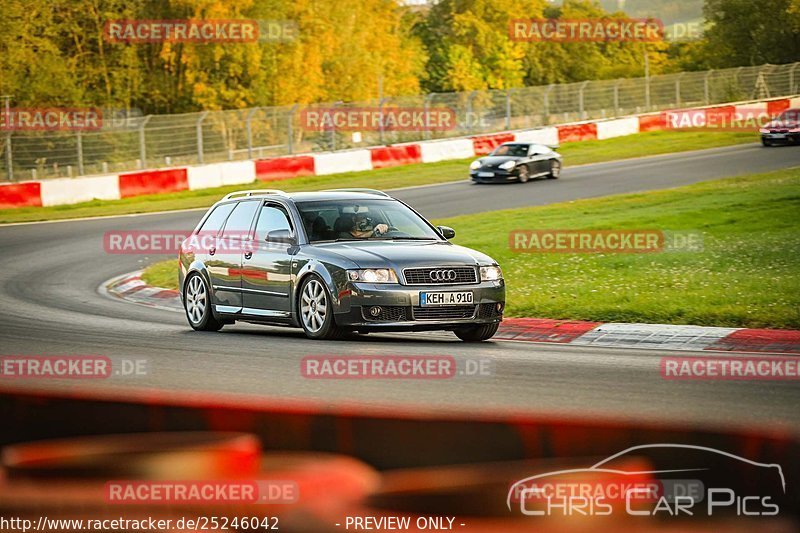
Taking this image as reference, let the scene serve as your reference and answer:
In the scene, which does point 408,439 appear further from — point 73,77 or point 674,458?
point 73,77

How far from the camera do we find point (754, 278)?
15.2m

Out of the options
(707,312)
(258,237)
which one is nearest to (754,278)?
(707,312)

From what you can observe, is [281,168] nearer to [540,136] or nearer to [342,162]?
[342,162]

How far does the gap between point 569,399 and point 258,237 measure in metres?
5.92

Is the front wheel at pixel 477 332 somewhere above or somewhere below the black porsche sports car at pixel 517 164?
below

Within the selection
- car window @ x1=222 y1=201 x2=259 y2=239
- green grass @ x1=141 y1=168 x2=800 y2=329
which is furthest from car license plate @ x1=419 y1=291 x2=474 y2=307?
car window @ x1=222 y1=201 x2=259 y2=239

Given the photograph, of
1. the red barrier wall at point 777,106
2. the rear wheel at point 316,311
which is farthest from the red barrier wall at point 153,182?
the red barrier wall at point 777,106

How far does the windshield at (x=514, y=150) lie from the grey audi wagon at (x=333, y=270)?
23298mm

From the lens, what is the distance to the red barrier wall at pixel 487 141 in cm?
4553

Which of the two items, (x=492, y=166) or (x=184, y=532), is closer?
(x=184, y=532)

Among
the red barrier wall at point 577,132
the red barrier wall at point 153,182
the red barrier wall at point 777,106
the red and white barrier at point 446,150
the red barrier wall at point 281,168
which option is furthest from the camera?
the red barrier wall at point 777,106

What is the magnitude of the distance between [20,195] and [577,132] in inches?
948

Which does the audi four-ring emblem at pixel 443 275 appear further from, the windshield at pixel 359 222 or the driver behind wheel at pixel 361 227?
the driver behind wheel at pixel 361 227

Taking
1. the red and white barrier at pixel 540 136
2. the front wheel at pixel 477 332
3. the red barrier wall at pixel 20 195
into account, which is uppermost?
the red and white barrier at pixel 540 136
